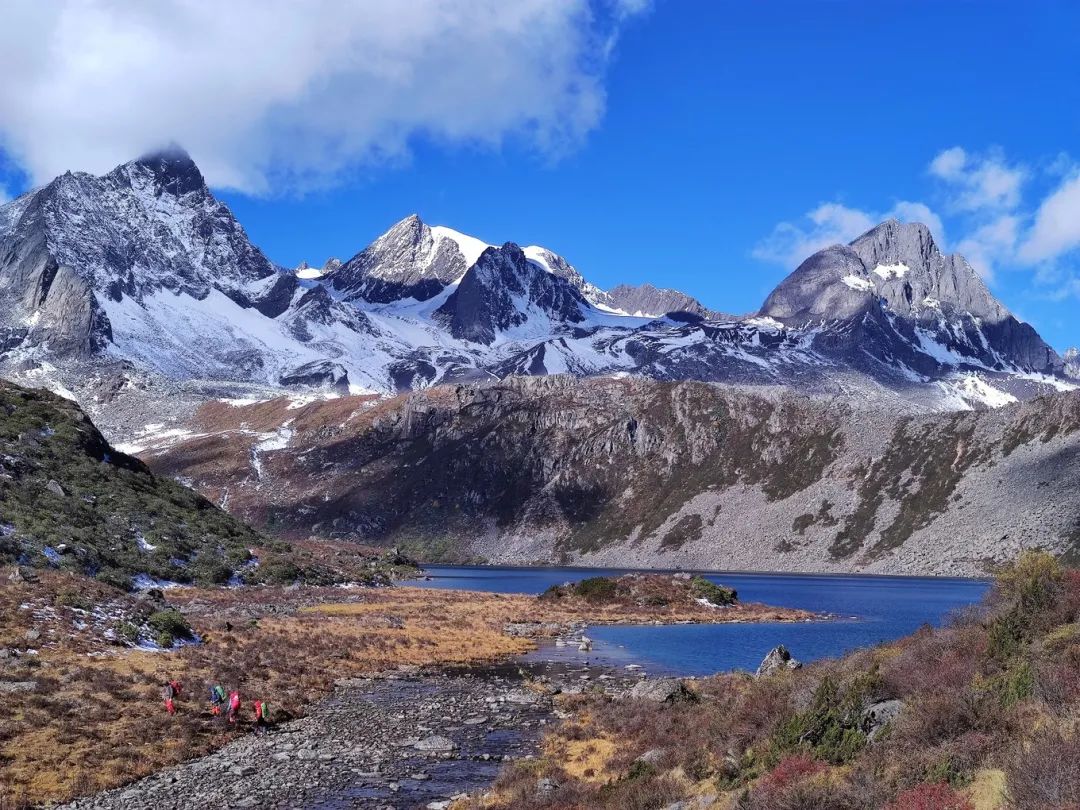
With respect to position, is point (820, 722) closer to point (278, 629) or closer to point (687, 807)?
point (687, 807)

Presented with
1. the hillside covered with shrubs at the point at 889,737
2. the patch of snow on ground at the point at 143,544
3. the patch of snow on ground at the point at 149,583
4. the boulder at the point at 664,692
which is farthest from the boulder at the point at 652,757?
the patch of snow on ground at the point at 143,544

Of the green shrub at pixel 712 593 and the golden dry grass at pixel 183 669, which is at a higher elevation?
the golden dry grass at pixel 183 669

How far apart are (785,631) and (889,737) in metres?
48.0

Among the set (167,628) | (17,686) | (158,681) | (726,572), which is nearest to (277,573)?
(167,628)

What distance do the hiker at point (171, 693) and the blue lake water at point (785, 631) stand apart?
71.0 ft

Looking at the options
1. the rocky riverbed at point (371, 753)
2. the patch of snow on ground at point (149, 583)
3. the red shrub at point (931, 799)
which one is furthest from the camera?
the patch of snow on ground at point (149, 583)

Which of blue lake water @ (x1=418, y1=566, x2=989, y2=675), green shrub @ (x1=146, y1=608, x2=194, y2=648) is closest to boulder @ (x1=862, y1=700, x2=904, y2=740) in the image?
blue lake water @ (x1=418, y1=566, x2=989, y2=675)

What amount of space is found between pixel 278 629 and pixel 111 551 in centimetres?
1868

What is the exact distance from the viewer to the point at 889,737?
1582 centimetres

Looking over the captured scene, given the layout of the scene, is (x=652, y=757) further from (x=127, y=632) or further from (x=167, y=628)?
(x=167, y=628)

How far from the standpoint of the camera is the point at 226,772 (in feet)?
73.2

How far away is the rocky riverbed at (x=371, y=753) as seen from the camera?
20.4 m

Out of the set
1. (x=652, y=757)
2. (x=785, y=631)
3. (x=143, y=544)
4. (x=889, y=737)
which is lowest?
(x=785, y=631)

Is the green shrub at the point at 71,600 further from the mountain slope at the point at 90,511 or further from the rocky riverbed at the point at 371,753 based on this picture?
the rocky riverbed at the point at 371,753
